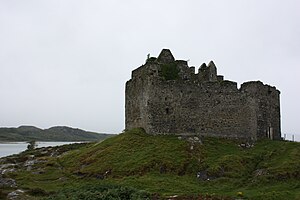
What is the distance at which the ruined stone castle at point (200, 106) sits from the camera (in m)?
42.2

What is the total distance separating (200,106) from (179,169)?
11523 millimetres

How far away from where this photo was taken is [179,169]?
3319cm

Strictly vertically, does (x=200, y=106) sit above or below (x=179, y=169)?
above

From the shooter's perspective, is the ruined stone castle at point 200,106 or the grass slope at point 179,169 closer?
the grass slope at point 179,169

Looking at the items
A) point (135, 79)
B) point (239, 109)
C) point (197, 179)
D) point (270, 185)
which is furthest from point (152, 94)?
point (270, 185)

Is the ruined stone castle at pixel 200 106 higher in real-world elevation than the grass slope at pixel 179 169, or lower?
higher

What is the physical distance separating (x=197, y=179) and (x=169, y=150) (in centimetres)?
584

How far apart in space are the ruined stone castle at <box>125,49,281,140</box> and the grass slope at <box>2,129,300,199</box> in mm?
1754

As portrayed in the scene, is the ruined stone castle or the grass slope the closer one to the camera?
the grass slope

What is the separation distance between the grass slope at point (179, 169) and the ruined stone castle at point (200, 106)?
1.75 m

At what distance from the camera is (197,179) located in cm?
3161

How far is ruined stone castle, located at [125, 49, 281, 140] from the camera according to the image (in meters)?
42.2

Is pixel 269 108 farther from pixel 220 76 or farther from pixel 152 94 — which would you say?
pixel 152 94

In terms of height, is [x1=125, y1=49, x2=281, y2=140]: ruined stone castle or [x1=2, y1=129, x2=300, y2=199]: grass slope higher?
[x1=125, y1=49, x2=281, y2=140]: ruined stone castle
